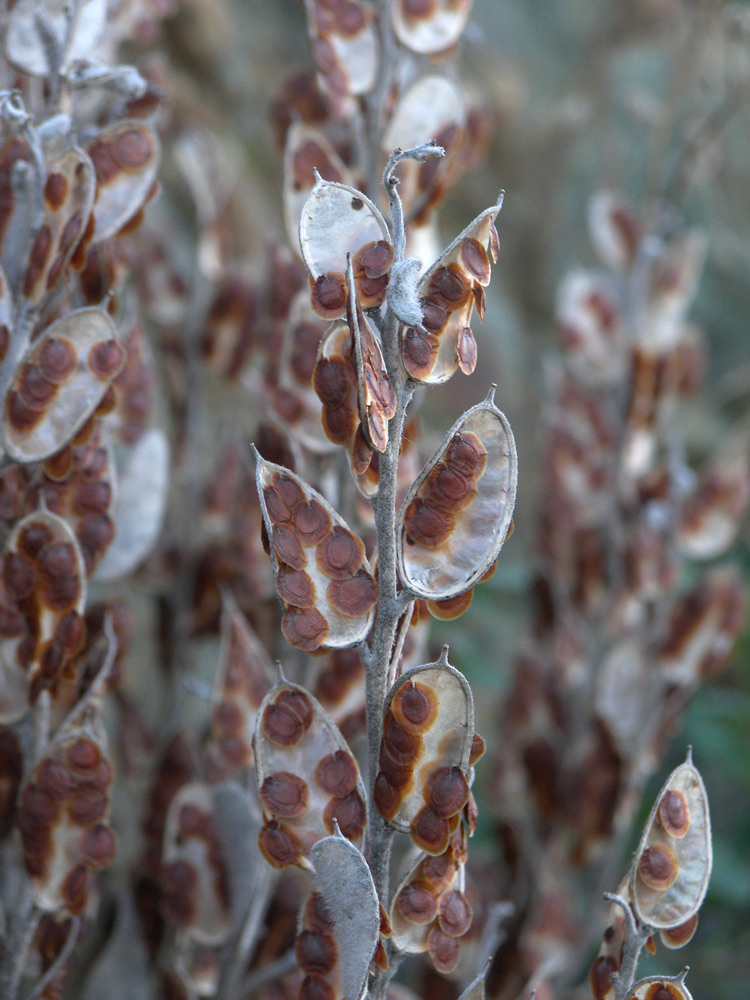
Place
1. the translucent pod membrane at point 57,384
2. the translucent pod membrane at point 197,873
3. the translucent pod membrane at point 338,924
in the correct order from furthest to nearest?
1. the translucent pod membrane at point 197,873
2. the translucent pod membrane at point 57,384
3. the translucent pod membrane at point 338,924

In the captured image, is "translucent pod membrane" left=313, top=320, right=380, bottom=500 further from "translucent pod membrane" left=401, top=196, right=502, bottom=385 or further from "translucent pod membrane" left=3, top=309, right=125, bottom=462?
"translucent pod membrane" left=3, top=309, right=125, bottom=462

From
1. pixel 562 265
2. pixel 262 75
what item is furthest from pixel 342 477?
pixel 562 265

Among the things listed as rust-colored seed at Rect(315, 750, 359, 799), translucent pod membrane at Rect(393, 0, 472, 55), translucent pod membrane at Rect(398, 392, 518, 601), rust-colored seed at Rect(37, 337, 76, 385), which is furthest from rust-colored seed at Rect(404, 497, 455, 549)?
translucent pod membrane at Rect(393, 0, 472, 55)

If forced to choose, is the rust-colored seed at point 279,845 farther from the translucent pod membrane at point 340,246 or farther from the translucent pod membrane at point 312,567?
the translucent pod membrane at point 340,246

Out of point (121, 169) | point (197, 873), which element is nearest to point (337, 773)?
point (197, 873)

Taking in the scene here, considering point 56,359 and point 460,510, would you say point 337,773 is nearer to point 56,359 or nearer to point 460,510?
point 460,510

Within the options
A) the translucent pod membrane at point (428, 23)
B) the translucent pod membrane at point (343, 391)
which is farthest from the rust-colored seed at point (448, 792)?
the translucent pod membrane at point (428, 23)

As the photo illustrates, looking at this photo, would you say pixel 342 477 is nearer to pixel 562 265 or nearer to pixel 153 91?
pixel 153 91
